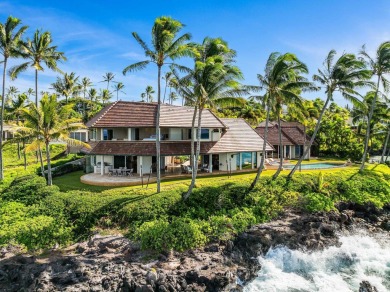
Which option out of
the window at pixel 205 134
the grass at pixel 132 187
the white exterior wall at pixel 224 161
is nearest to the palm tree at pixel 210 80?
the grass at pixel 132 187

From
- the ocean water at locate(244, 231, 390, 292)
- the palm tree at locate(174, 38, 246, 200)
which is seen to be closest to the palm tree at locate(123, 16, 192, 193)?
the palm tree at locate(174, 38, 246, 200)

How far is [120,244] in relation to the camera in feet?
57.7

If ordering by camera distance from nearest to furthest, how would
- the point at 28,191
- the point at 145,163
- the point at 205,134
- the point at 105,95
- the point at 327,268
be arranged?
the point at 327,268, the point at 28,191, the point at 145,163, the point at 205,134, the point at 105,95

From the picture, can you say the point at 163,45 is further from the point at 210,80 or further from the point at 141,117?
the point at 141,117

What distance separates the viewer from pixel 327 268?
17.4m

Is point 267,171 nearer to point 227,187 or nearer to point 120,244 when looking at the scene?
point 227,187

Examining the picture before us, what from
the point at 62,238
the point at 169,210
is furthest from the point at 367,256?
the point at 62,238

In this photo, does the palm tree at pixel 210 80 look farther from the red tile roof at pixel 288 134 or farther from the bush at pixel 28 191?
the red tile roof at pixel 288 134

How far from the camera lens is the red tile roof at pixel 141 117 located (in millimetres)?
29828

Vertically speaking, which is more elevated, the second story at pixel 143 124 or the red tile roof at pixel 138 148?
the second story at pixel 143 124

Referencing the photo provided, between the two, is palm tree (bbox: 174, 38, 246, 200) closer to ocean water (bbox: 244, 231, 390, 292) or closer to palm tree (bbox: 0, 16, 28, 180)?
ocean water (bbox: 244, 231, 390, 292)

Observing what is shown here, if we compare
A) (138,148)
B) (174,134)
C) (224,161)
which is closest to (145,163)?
(138,148)

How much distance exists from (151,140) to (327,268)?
61.3 feet

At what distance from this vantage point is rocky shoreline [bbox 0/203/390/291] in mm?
14039
